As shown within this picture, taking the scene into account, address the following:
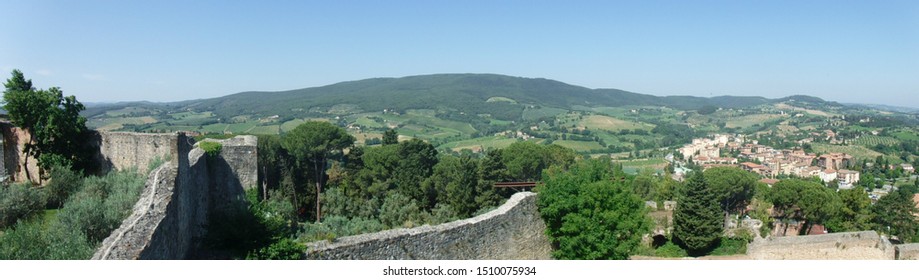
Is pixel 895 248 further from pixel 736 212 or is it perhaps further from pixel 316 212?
pixel 316 212

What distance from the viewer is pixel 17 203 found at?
8.45m

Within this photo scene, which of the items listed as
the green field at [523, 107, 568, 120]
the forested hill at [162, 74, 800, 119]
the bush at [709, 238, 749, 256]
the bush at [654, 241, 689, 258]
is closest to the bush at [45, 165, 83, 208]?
the bush at [654, 241, 689, 258]

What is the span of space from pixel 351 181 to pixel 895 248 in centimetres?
1664

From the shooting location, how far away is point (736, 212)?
1002 inches

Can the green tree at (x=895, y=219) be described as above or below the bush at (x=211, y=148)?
below

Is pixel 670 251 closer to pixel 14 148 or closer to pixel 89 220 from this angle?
pixel 89 220

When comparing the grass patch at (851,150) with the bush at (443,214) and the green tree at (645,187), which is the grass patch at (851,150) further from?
the bush at (443,214)

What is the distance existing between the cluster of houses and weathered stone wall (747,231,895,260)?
43237 millimetres

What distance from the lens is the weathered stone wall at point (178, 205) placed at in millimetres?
4695

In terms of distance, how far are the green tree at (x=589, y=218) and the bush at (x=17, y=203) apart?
8.33 metres

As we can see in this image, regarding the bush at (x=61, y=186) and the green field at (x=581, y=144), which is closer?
the bush at (x=61, y=186)

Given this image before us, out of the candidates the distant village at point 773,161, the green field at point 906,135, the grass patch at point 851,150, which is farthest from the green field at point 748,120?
the grass patch at point 851,150

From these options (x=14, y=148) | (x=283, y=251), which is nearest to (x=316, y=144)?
(x=14, y=148)

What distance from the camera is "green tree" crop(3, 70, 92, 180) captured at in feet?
36.1
